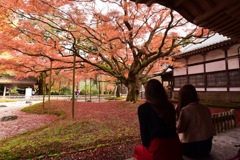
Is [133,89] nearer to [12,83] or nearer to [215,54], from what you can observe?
[215,54]

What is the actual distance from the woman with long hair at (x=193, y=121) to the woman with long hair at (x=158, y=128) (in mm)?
736

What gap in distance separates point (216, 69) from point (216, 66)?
0.22 m

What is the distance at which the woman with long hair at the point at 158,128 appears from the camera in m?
1.66

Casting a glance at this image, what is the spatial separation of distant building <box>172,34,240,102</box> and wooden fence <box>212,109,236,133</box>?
531 cm

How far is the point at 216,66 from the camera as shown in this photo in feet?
35.5

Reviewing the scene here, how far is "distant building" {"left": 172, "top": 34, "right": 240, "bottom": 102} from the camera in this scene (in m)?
9.57

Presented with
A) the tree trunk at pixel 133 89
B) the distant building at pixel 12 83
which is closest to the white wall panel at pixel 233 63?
the tree trunk at pixel 133 89

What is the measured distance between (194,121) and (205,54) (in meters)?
10.9

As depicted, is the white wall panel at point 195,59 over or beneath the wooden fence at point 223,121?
over

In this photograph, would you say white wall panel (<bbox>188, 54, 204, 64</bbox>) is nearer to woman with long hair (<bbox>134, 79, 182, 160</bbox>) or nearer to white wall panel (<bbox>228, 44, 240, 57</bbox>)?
white wall panel (<bbox>228, 44, 240, 57</bbox>)

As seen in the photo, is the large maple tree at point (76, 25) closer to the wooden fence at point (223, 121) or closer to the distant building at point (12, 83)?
the wooden fence at point (223, 121)

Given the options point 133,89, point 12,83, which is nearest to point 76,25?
point 133,89

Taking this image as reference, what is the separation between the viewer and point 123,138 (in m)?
4.60

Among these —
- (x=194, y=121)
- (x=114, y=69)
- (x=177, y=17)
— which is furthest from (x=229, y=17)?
(x=114, y=69)
